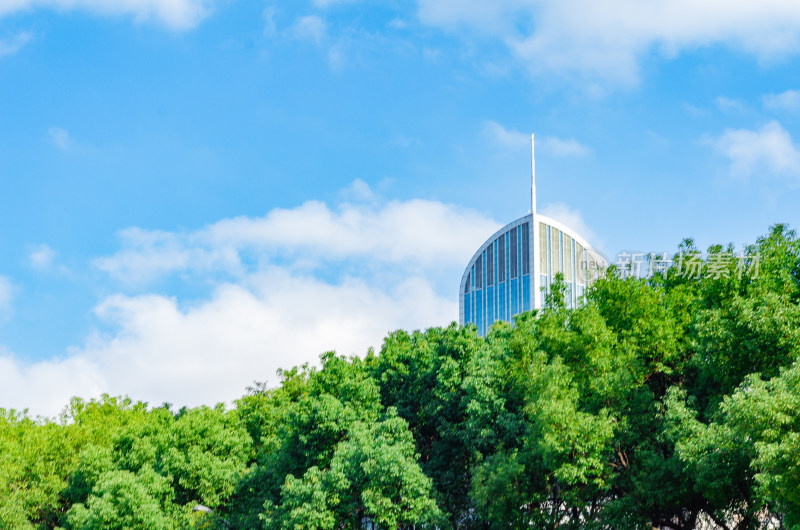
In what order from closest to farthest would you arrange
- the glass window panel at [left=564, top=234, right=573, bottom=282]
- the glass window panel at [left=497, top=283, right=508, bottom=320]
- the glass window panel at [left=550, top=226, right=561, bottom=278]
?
1. the glass window panel at [left=550, top=226, right=561, bottom=278]
2. the glass window panel at [left=564, top=234, right=573, bottom=282]
3. the glass window panel at [left=497, top=283, right=508, bottom=320]

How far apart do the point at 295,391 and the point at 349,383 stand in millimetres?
8795

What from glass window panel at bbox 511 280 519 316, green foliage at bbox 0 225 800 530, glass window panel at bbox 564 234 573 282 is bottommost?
green foliage at bbox 0 225 800 530

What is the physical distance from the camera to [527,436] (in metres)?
25.4

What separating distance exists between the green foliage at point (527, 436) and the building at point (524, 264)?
69403 millimetres

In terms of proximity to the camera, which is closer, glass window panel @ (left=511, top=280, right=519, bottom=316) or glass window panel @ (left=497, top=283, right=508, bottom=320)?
glass window panel @ (left=511, top=280, right=519, bottom=316)

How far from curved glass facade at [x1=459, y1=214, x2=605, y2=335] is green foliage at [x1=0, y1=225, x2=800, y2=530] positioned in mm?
68486

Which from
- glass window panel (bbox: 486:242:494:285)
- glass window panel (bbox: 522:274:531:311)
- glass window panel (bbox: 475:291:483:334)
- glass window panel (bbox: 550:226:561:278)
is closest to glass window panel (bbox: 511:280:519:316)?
glass window panel (bbox: 522:274:531:311)

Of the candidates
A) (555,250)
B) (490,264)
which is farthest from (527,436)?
(490,264)

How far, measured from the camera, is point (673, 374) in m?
24.8

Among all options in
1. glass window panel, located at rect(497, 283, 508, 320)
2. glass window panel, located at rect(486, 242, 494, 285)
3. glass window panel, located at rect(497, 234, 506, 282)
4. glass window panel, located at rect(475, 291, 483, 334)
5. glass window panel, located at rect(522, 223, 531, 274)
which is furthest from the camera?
glass window panel, located at rect(475, 291, 483, 334)

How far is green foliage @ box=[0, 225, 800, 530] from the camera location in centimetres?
1967

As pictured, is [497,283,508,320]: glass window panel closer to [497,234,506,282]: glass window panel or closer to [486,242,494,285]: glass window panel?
[497,234,506,282]: glass window panel

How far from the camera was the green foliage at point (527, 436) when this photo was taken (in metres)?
19.7

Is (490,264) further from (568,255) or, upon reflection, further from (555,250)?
(568,255)
